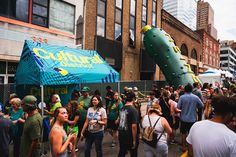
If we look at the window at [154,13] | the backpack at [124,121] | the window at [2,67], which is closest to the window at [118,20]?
the window at [154,13]

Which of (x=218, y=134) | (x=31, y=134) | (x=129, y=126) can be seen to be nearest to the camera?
(x=218, y=134)

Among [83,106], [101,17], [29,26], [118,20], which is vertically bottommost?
[83,106]

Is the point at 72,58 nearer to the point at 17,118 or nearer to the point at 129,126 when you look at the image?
the point at 17,118

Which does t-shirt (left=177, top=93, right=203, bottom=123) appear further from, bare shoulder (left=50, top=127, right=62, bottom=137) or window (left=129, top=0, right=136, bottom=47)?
window (left=129, top=0, right=136, bottom=47)

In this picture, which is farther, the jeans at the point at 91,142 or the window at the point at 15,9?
the window at the point at 15,9

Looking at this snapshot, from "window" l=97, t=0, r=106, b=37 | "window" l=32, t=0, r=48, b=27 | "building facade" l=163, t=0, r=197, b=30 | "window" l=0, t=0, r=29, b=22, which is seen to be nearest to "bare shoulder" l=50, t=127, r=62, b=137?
"window" l=0, t=0, r=29, b=22

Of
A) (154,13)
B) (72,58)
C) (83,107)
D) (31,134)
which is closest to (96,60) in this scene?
(72,58)

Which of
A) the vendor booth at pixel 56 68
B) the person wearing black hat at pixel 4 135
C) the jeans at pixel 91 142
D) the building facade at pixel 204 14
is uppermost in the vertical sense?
the building facade at pixel 204 14

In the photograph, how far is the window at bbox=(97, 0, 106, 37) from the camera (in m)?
19.3

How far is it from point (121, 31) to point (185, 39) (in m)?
15.6

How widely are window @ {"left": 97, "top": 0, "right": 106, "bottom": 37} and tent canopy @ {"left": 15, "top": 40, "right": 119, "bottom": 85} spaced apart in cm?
984

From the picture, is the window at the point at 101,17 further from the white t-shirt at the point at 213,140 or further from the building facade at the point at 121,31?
the white t-shirt at the point at 213,140

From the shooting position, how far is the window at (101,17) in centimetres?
1933

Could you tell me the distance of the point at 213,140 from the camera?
8.59 feet
